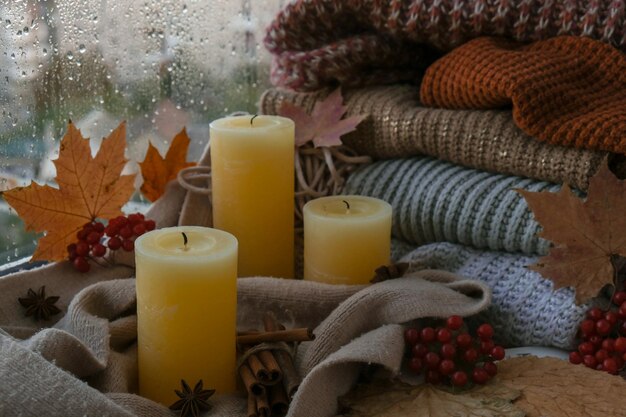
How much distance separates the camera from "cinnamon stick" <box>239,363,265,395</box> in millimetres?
611

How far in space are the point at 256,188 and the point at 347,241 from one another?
102mm

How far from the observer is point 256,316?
0.72 m

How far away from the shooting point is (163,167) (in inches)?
34.7

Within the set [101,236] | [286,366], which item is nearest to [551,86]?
[286,366]

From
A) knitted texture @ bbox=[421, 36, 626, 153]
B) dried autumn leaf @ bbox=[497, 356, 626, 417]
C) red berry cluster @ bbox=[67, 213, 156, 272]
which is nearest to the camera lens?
dried autumn leaf @ bbox=[497, 356, 626, 417]

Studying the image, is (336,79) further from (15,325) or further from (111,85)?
(15,325)

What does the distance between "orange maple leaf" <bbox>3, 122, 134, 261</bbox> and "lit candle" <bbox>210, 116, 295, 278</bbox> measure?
10cm

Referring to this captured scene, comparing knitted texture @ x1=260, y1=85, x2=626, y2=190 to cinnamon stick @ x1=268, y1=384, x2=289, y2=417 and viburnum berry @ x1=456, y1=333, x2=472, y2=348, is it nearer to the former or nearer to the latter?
viburnum berry @ x1=456, y1=333, x2=472, y2=348

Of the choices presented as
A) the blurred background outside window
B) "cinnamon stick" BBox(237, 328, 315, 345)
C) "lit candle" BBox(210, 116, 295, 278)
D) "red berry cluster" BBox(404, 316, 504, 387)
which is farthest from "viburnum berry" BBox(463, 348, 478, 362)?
the blurred background outside window

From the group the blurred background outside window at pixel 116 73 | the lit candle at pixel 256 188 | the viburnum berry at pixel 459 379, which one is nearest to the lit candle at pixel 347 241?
the lit candle at pixel 256 188

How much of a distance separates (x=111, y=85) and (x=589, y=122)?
52 centimetres

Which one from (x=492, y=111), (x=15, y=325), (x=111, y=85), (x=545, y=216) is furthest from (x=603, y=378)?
(x=111, y=85)

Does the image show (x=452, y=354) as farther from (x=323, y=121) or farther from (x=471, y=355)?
(x=323, y=121)

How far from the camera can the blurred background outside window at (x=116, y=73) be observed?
0.84m
